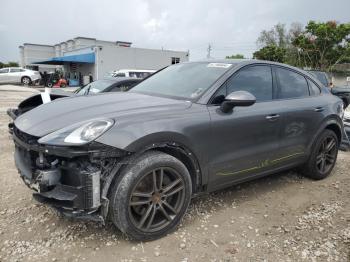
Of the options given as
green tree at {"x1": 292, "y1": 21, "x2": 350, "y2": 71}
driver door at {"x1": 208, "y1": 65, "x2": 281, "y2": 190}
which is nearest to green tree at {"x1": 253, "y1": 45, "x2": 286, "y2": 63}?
green tree at {"x1": 292, "y1": 21, "x2": 350, "y2": 71}

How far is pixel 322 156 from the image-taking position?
4.73 metres

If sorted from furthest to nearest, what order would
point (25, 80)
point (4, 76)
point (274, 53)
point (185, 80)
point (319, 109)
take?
point (274, 53) → point (25, 80) → point (4, 76) → point (319, 109) → point (185, 80)

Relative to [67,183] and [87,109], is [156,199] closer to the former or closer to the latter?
[67,183]

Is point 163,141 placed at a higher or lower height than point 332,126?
higher

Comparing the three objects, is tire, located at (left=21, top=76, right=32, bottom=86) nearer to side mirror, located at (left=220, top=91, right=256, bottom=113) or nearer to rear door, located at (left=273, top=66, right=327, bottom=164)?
rear door, located at (left=273, top=66, right=327, bottom=164)

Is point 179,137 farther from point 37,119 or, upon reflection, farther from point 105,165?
point 37,119

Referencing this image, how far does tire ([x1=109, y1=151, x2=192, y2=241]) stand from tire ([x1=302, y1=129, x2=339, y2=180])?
2.23 metres

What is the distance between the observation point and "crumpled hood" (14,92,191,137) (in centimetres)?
281

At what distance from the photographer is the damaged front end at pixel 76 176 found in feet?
8.27

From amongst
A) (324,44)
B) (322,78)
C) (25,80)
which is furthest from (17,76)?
(324,44)

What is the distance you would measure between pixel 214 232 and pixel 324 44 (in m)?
32.0

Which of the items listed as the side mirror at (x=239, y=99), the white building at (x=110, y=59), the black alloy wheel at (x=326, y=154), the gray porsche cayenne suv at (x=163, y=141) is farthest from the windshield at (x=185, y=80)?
the white building at (x=110, y=59)

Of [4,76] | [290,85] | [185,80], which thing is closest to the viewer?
[185,80]

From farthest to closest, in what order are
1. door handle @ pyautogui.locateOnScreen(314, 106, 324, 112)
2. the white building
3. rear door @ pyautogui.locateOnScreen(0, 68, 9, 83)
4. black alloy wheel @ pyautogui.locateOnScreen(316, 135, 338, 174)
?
the white building, rear door @ pyautogui.locateOnScreen(0, 68, 9, 83), black alloy wheel @ pyautogui.locateOnScreen(316, 135, 338, 174), door handle @ pyautogui.locateOnScreen(314, 106, 324, 112)
